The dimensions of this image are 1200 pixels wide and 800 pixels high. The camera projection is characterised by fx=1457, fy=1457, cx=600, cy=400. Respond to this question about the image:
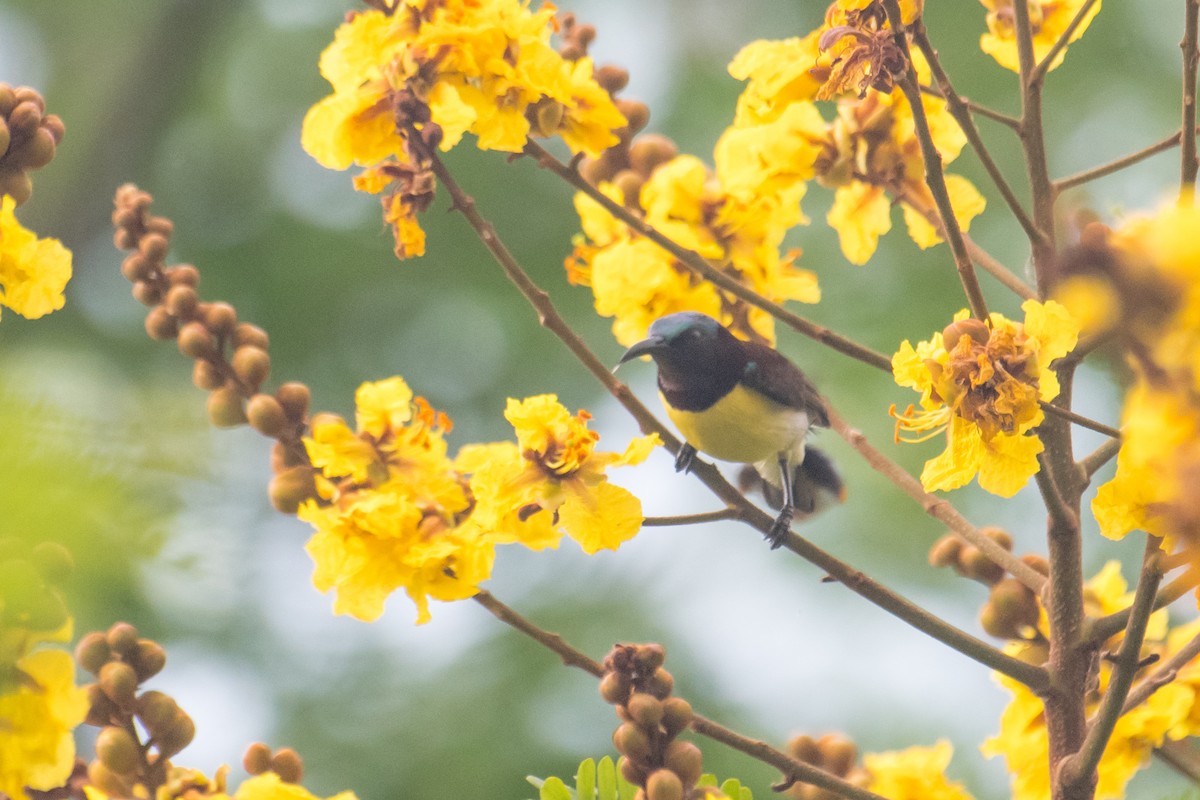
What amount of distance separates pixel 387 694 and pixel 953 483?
3092 millimetres

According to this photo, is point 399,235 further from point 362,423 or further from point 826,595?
point 826,595

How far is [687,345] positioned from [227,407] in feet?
2.40

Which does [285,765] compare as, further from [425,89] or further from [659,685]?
[425,89]

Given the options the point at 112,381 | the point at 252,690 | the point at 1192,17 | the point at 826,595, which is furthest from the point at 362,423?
the point at 826,595

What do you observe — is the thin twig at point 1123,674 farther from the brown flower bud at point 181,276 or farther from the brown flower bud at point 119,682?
the brown flower bud at point 181,276

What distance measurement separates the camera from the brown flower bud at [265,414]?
1.36 m

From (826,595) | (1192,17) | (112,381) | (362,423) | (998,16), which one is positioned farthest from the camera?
(826,595)

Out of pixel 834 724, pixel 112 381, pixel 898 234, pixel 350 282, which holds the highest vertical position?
pixel 898 234

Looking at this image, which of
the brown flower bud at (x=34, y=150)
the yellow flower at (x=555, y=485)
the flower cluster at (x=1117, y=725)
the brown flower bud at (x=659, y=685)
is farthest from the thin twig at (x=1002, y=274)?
the brown flower bud at (x=34, y=150)

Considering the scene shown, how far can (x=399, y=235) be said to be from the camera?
1.50m

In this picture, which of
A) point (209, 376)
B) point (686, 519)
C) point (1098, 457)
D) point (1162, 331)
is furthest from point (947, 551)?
point (1162, 331)

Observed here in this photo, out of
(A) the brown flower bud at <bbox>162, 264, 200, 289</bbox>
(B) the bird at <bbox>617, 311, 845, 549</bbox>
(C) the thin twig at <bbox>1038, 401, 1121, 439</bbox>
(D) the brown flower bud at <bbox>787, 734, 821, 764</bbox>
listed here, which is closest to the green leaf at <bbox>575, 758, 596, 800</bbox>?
(D) the brown flower bud at <bbox>787, 734, 821, 764</bbox>

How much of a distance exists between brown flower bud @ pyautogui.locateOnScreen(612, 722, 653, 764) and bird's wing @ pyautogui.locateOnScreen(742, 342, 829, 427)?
116cm

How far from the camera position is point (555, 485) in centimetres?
138
